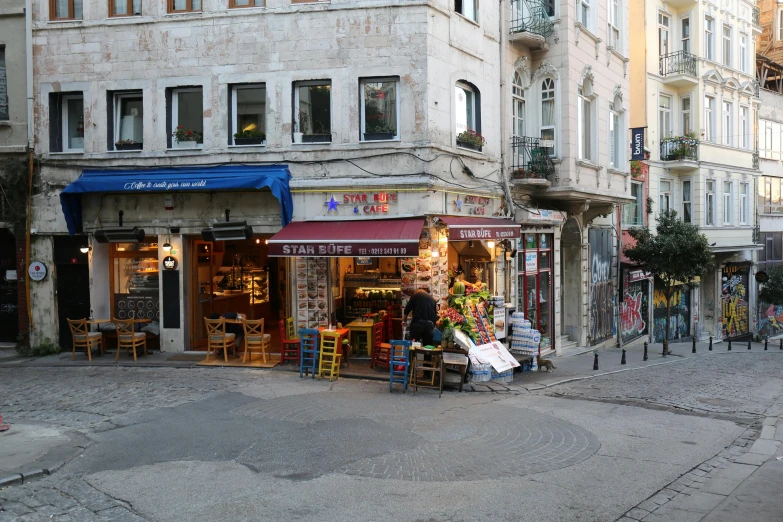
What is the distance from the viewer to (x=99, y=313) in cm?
1652

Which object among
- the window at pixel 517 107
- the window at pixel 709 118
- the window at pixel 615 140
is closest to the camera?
the window at pixel 517 107

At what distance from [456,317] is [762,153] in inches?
1016

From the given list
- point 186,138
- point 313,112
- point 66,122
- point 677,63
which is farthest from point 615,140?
point 66,122

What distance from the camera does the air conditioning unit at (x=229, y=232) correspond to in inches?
600

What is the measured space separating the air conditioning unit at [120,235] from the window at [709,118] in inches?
885

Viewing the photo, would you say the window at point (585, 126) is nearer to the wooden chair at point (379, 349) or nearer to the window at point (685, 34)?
the wooden chair at point (379, 349)

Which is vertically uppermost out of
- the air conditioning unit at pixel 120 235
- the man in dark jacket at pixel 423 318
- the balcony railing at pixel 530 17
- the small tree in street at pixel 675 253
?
the balcony railing at pixel 530 17

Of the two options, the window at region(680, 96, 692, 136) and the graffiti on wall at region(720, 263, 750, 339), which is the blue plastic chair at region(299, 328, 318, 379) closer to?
the window at region(680, 96, 692, 136)

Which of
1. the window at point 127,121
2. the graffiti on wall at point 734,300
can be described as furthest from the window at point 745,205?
the window at point 127,121

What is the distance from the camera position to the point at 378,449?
8.90 metres

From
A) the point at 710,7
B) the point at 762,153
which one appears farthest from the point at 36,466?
the point at 762,153

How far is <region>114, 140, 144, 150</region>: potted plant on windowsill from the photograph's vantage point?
52.6ft

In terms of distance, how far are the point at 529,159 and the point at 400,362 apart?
7.63 meters

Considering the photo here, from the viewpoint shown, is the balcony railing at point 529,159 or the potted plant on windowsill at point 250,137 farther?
the balcony railing at point 529,159
